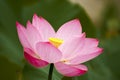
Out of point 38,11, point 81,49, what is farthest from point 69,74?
point 38,11

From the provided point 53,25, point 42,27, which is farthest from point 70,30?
point 53,25

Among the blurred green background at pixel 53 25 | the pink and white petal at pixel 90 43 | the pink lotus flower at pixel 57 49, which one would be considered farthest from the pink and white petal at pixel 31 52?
the blurred green background at pixel 53 25

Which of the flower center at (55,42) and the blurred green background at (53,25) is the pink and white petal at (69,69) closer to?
the flower center at (55,42)

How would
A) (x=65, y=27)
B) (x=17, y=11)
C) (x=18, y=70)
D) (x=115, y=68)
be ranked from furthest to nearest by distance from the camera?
(x=17, y=11) < (x=115, y=68) < (x=18, y=70) < (x=65, y=27)

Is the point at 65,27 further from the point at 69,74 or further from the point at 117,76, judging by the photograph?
the point at 117,76

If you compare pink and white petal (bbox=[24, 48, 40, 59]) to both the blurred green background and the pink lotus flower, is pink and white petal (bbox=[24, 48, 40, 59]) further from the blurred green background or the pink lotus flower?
the blurred green background

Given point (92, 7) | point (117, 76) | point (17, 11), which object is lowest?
point (92, 7)

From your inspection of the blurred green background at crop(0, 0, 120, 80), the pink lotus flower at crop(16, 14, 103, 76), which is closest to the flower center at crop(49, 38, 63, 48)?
the pink lotus flower at crop(16, 14, 103, 76)
